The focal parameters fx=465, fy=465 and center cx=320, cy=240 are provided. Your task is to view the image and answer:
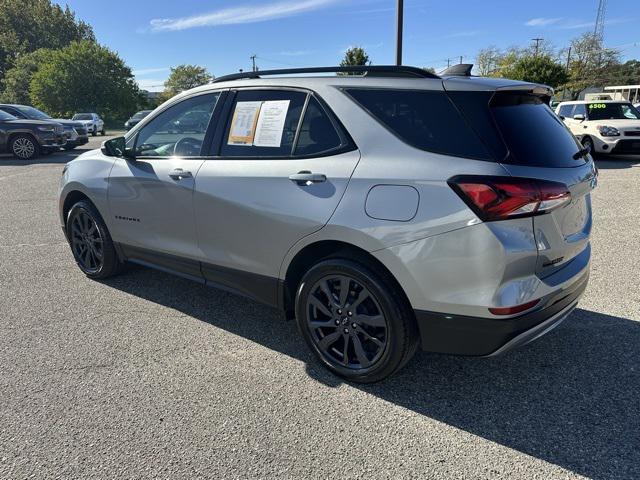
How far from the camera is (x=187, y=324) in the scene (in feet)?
11.9

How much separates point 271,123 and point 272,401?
171cm

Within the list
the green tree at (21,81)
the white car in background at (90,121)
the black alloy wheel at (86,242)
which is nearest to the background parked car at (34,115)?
the white car in background at (90,121)

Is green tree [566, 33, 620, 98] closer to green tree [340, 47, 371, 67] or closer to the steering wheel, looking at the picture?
green tree [340, 47, 371, 67]

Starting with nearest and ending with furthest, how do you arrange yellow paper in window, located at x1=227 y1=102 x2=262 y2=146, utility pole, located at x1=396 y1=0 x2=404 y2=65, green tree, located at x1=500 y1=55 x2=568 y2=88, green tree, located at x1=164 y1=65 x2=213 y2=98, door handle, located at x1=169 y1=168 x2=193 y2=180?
yellow paper in window, located at x1=227 y1=102 x2=262 y2=146 < door handle, located at x1=169 y1=168 x2=193 y2=180 < utility pole, located at x1=396 y1=0 x2=404 y2=65 < green tree, located at x1=500 y1=55 x2=568 y2=88 < green tree, located at x1=164 y1=65 x2=213 y2=98

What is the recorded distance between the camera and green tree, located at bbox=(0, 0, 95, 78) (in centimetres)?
6607

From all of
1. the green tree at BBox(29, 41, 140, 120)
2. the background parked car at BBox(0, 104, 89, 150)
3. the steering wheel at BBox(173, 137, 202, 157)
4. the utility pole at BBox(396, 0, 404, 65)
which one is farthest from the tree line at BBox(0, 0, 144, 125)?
the steering wheel at BBox(173, 137, 202, 157)

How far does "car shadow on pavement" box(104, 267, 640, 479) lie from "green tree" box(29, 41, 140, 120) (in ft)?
173

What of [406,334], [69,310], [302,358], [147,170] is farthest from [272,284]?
[69,310]

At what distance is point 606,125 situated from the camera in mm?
12469

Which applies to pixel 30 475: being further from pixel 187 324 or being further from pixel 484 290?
pixel 484 290

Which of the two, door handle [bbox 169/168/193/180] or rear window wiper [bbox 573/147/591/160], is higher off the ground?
rear window wiper [bbox 573/147/591/160]

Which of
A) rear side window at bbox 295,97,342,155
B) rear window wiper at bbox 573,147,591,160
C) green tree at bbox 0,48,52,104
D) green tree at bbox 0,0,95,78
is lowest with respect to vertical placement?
rear window wiper at bbox 573,147,591,160

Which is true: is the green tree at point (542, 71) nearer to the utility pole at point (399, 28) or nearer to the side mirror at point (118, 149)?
the utility pole at point (399, 28)

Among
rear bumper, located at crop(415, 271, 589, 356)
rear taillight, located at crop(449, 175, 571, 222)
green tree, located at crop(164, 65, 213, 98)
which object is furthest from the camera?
green tree, located at crop(164, 65, 213, 98)
